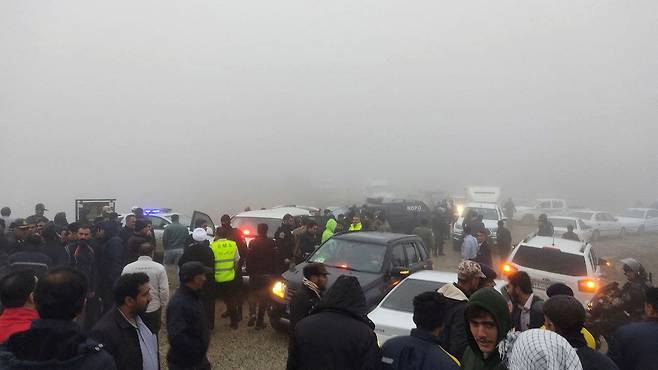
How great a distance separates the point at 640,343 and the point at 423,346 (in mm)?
1853

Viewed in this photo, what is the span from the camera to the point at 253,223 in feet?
36.8

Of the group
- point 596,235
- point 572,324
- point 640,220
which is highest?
point 572,324

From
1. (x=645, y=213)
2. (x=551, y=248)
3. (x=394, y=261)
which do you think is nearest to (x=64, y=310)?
(x=394, y=261)

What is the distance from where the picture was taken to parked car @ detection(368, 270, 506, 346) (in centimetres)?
535

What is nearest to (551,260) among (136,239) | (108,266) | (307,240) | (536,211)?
(307,240)

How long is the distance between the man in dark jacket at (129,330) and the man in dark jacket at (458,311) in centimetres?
209

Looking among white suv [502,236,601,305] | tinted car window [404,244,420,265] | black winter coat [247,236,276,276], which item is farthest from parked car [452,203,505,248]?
black winter coat [247,236,276,276]

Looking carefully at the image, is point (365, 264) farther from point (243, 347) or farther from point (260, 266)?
point (243, 347)

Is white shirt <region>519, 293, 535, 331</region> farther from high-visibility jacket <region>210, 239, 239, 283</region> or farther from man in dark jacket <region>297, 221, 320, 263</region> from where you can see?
man in dark jacket <region>297, 221, 320, 263</region>

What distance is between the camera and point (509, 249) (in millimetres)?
12891

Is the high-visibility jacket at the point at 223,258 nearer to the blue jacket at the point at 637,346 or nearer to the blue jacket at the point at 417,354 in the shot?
the blue jacket at the point at 417,354

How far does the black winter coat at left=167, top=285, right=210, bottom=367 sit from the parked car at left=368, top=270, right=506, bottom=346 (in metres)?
2.19

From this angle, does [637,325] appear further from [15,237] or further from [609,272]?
[609,272]

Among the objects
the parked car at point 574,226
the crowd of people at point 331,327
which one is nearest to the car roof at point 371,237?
the crowd of people at point 331,327
